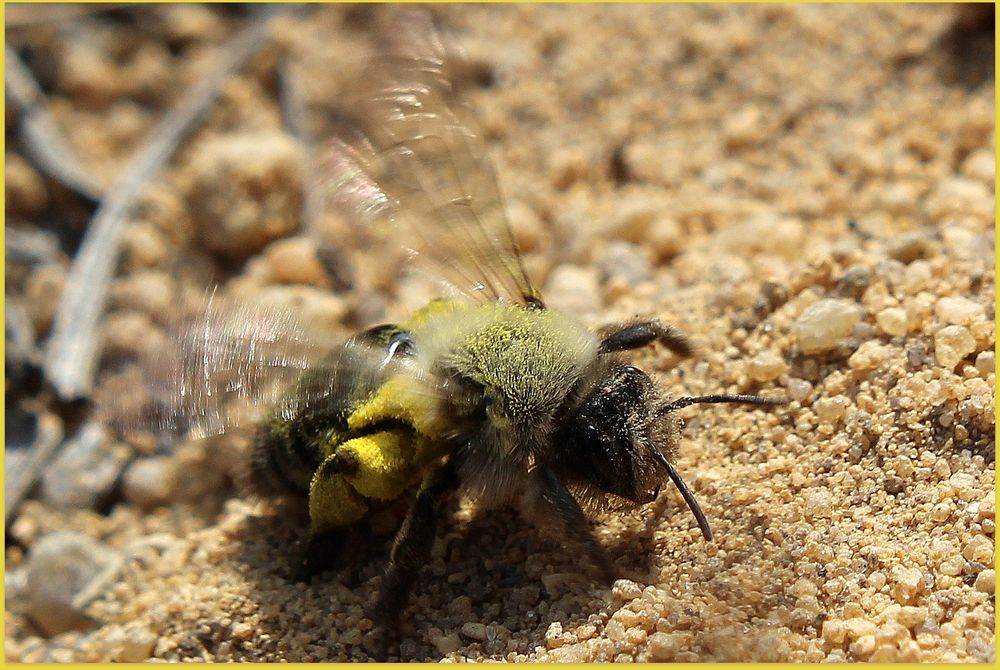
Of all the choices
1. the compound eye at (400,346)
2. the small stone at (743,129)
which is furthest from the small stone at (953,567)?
the small stone at (743,129)

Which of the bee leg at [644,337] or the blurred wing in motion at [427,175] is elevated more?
the blurred wing in motion at [427,175]

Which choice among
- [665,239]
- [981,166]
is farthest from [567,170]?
[981,166]

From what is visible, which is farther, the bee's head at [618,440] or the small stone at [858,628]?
the bee's head at [618,440]

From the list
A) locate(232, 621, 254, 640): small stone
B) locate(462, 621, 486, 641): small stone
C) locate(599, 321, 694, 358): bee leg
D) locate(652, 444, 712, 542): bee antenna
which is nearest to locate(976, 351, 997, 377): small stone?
locate(599, 321, 694, 358): bee leg

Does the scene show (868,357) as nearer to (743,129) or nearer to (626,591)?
(626,591)

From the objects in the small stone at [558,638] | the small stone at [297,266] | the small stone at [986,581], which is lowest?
the small stone at [297,266]

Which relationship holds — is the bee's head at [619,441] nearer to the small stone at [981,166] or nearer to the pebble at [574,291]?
the pebble at [574,291]
